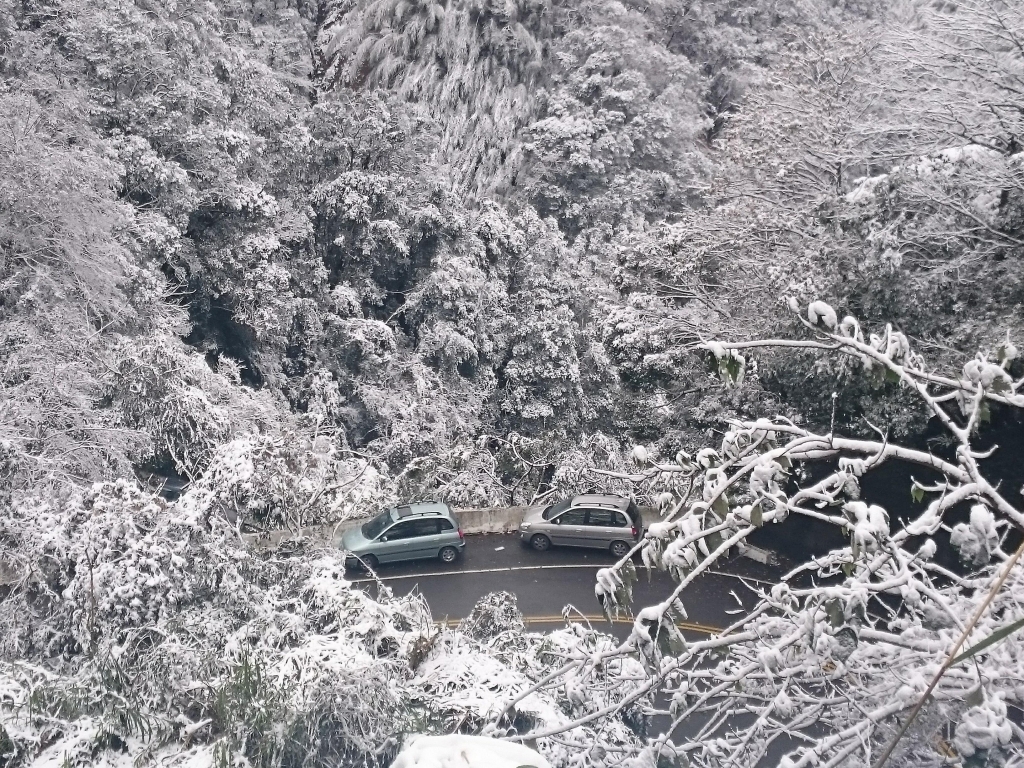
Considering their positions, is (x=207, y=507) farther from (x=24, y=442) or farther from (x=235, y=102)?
(x=235, y=102)

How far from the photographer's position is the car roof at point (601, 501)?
17203mm

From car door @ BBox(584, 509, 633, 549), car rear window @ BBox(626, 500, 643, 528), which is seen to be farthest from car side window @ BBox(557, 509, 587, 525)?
car rear window @ BBox(626, 500, 643, 528)

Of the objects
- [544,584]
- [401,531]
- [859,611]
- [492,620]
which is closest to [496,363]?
[401,531]

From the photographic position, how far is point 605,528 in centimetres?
1708

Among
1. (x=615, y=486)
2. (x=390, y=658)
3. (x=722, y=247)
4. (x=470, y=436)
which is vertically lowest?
(x=470, y=436)

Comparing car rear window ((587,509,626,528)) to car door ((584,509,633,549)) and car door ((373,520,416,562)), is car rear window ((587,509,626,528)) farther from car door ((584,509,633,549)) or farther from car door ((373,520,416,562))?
car door ((373,520,416,562))

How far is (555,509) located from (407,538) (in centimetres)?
342

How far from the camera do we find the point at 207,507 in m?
11.8

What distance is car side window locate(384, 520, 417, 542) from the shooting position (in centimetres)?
1617

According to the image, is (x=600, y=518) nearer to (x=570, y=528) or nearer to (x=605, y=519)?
(x=605, y=519)

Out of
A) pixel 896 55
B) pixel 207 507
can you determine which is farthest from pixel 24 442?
pixel 896 55

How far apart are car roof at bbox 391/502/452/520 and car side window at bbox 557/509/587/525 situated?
2.48 metres

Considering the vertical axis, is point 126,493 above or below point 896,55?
below

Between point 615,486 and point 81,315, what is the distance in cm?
1231
